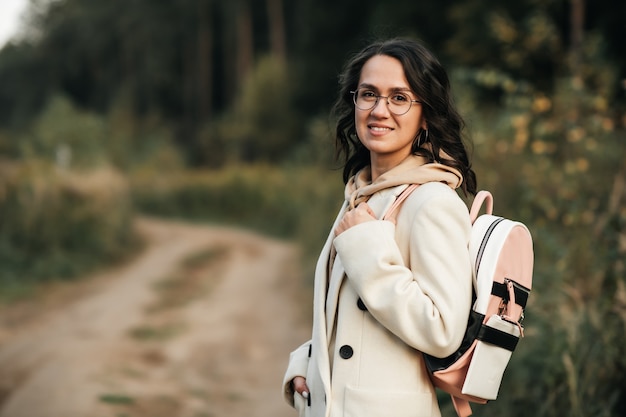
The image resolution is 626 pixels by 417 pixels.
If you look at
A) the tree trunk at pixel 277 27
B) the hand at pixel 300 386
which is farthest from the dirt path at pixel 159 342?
the tree trunk at pixel 277 27

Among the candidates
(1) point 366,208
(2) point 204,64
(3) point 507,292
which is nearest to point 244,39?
(2) point 204,64

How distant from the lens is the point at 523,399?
13.6 feet

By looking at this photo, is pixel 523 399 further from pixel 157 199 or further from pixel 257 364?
pixel 157 199

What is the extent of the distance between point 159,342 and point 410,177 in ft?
20.9

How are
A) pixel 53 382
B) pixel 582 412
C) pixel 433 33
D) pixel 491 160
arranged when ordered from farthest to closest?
pixel 433 33, pixel 491 160, pixel 53 382, pixel 582 412

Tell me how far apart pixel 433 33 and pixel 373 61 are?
69.7ft

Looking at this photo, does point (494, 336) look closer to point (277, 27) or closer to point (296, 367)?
point (296, 367)

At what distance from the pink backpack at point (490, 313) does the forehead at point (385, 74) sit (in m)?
0.49

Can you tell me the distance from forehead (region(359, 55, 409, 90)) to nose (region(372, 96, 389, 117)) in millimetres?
36

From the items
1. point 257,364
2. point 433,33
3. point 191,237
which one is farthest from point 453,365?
point 433,33

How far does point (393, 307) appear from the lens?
6.38 ft

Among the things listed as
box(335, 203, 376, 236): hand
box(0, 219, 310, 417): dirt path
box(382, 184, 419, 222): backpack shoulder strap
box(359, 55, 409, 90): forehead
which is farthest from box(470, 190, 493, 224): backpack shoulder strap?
box(0, 219, 310, 417): dirt path

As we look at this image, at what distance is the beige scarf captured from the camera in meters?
2.11

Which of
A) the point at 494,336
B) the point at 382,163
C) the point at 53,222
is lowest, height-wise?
the point at 494,336
